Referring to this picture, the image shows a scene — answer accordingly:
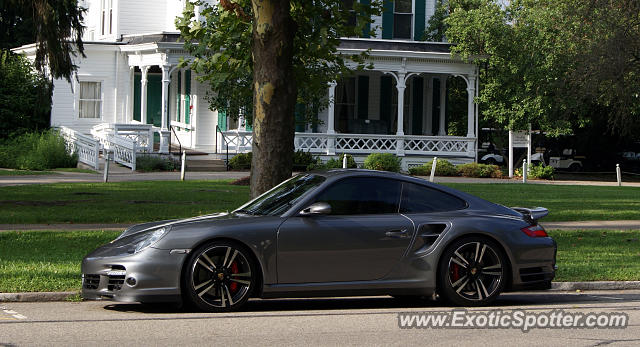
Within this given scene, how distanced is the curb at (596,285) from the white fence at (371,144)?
82.8 ft

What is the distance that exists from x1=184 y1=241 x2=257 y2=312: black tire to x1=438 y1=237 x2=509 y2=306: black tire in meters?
2.01

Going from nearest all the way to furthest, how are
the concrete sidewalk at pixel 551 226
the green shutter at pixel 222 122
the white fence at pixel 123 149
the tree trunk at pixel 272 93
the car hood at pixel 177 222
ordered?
the car hood at pixel 177 222 → the tree trunk at pixel 272 93 → the concrete sidewalk at pixel 551 226 → the white fence at pixel 123 149 → the green shutter at pixel 222 122

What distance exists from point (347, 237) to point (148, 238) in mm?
1963

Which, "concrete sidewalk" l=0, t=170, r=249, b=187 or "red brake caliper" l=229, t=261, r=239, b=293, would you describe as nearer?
"red brake caliper" l=229, t=261, r=239, b=293

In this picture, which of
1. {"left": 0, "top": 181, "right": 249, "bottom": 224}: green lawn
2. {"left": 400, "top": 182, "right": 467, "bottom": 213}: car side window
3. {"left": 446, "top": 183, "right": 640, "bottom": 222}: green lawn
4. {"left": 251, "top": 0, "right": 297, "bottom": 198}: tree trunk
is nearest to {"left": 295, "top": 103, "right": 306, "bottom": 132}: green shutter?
{"left": 446, "top": 183, "right": 640, "bottom": 222}: green lawn

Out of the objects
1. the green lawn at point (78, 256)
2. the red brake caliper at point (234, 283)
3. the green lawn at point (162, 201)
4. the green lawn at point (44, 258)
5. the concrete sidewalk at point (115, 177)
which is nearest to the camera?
the red brake caliper at point (234, 283)

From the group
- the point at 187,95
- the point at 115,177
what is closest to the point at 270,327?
the point at 115,177

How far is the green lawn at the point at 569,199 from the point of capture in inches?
840

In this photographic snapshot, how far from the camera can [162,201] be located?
2125cm

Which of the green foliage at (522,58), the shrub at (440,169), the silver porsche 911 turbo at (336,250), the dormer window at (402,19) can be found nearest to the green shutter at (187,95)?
the dormer window at (402,19)

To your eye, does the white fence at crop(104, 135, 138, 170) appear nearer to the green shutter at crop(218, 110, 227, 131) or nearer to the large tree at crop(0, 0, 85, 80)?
the green shutter at crop(218, 110, 227, 131)

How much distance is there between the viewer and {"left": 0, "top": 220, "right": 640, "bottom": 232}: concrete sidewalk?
662 inches

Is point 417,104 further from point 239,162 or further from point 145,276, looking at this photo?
point 145,276

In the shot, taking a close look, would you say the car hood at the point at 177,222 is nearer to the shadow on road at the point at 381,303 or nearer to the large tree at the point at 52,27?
the shadow on road at the point at 381,303
